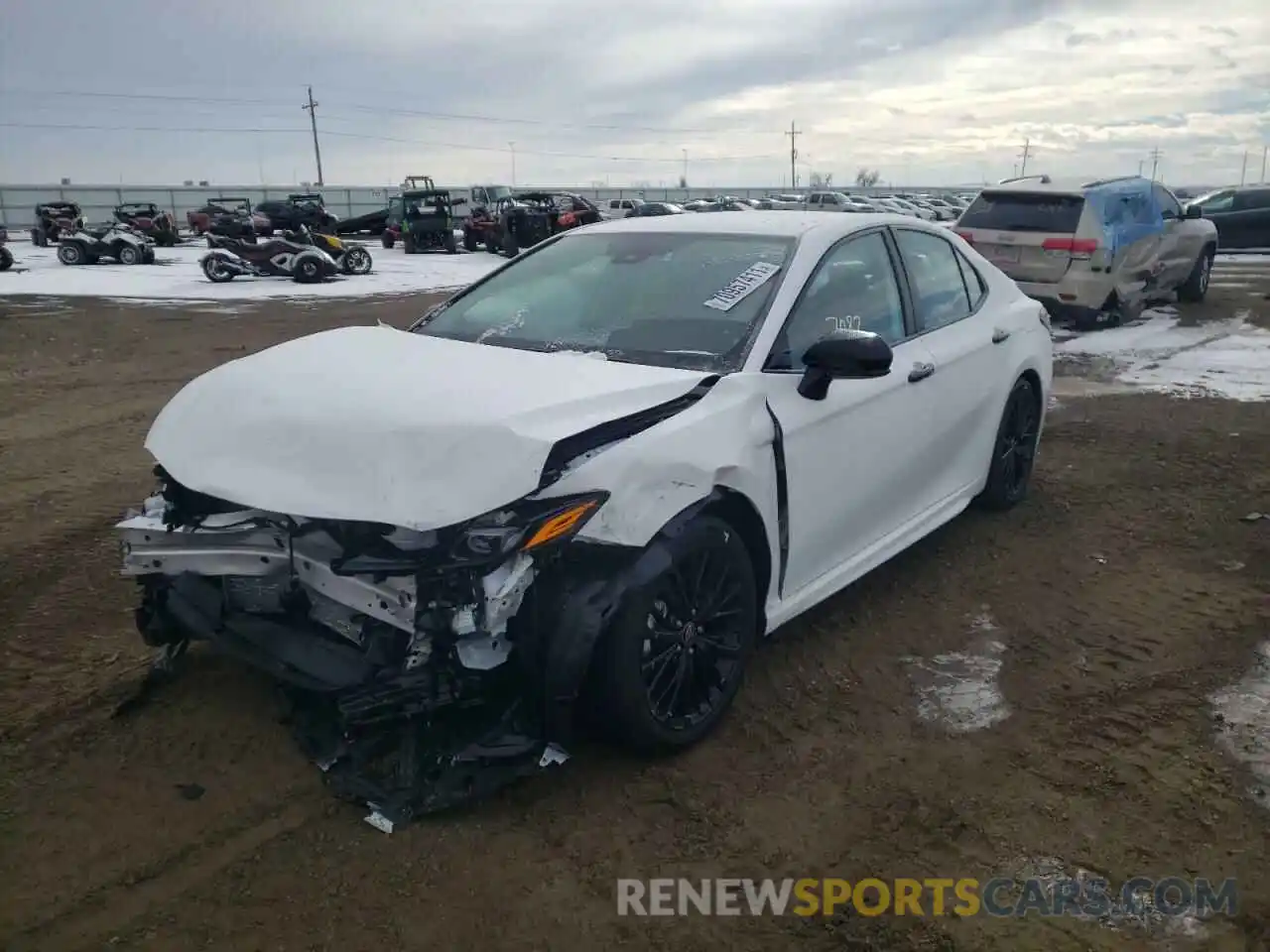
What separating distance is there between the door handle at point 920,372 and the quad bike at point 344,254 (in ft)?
64.6

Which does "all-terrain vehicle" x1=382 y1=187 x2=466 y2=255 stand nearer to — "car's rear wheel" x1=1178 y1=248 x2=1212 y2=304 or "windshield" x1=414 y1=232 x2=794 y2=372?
"car's rear wheel" x1=1178 y1=248 x2=1212 y2=304

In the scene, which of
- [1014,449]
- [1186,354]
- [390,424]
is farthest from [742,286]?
[1186,354]

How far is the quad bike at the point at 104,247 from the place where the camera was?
2405 centimetres

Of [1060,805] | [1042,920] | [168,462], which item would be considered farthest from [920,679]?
[168,462]

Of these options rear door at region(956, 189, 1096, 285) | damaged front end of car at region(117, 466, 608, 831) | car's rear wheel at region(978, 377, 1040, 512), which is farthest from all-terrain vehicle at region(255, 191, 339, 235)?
damaged front end of car at region(117, 466, 608, 831)

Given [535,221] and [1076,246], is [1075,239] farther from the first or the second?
[535,221]

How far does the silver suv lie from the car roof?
23.4 feet

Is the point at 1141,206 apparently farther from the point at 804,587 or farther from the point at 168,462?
the point at 168,462

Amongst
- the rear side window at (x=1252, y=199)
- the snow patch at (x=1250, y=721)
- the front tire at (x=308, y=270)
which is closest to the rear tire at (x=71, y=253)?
the front tire at (x=308, y=270)

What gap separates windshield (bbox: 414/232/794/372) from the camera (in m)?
3.52

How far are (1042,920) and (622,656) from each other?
50.5 inches

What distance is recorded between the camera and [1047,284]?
11.0 metres

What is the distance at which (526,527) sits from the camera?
2.66 meters

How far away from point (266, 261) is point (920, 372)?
61.8 feet
